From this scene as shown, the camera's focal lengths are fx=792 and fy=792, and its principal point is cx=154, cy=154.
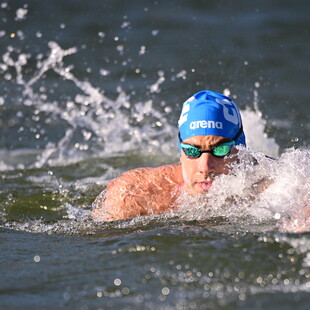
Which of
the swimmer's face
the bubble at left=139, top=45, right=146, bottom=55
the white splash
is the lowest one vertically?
the bubble at left=139, top=45, right=146, bottom=55

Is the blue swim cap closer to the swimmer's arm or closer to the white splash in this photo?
the white splash

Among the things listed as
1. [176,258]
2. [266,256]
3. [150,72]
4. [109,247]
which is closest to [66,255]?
[109,247]

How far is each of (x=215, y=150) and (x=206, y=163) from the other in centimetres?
16

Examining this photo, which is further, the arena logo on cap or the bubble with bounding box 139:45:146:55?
the bubble with bounding box 139:45:146:55

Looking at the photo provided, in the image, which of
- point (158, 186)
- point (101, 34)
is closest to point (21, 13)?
point (101, 34)

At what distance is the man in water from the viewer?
7105 millimetres

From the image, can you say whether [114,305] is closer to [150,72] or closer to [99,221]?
[99,221]

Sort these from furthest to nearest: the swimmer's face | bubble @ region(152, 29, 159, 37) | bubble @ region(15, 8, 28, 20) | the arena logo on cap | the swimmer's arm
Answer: bubble @ region(15, 8, 28, 20)
bubble @ region(152, 29, 159, 37)
the swimmer's arm
the arena logo on cap
the swimmer's face

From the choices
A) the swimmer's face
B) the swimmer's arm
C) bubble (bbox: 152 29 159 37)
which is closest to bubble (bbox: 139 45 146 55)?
bubble (bbox: 152 29 159 37)

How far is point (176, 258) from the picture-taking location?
19.4 feet

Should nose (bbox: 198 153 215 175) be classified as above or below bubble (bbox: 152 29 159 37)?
above

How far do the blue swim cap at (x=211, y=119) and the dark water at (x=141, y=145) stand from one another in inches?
18.5

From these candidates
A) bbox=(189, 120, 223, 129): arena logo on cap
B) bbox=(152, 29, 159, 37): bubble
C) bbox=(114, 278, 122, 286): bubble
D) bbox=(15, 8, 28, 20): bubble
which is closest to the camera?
bbox=(114, 278, 122, 286): bubble

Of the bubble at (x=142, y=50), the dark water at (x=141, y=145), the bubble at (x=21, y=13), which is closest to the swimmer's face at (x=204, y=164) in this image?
the dark water at (x=141, y=145)
